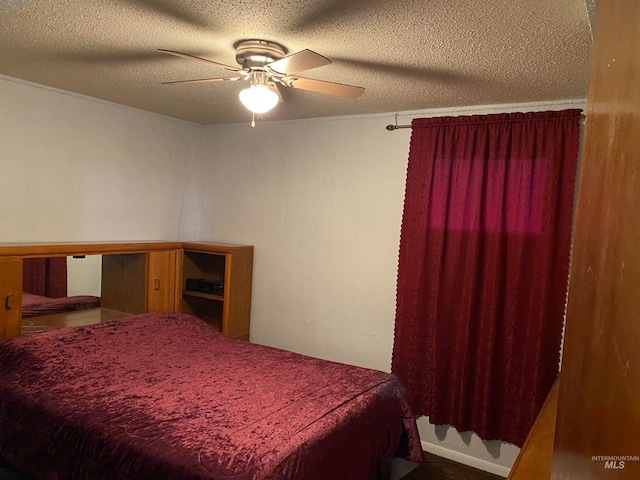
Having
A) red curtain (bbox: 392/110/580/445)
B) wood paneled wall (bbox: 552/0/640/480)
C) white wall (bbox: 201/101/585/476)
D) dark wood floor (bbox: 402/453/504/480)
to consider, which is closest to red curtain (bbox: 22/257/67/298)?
white wall (bbox: 201/101/585/476)

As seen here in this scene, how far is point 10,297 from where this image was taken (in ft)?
8.50

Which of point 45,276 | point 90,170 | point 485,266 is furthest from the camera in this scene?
point 90,170

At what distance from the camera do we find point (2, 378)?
2.33 meters

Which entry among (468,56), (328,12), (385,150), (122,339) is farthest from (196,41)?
(122,339)

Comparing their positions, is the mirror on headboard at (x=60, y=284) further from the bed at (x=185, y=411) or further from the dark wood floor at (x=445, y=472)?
the dark wood floor at (x=445, y=472)

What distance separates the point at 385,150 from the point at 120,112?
6.85 ft

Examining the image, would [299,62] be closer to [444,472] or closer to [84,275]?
[84,275]

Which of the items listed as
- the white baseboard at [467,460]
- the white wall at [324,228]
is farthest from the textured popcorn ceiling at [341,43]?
Result: the white baseboard at [467,460]

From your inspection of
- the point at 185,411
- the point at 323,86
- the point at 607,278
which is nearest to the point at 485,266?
the point at 323,86

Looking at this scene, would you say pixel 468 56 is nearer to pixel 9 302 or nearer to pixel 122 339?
pixel 122 339

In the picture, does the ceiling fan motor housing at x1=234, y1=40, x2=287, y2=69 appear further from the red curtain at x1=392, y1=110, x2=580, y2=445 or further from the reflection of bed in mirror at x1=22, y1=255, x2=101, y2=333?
the reflection of bed in mirror at x1=22, y1=255, x2=101, y2=333

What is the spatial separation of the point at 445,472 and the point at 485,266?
4.45 feet

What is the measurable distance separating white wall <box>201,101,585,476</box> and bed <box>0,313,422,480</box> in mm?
788

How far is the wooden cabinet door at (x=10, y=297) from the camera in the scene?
2559 millimetres
